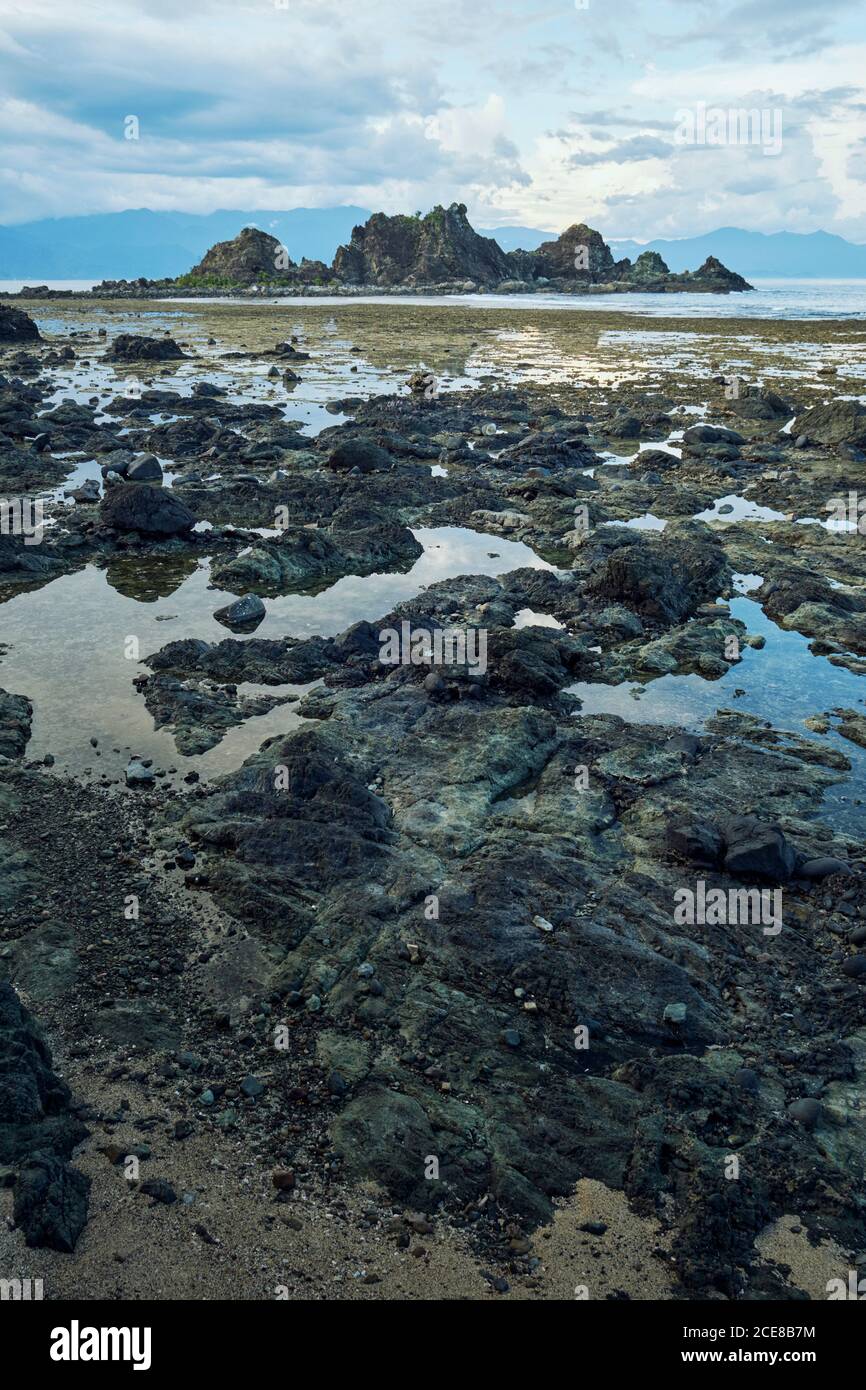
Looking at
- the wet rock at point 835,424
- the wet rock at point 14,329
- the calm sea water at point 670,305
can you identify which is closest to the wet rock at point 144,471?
the wet rock at point 835,424

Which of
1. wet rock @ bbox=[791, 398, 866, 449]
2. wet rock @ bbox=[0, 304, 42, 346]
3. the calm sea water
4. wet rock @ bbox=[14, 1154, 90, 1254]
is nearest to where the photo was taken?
wet rock @ bbox=[14, 1154, 90, 1254]

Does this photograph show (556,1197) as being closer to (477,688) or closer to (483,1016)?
(483,1016)

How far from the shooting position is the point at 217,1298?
5449mm

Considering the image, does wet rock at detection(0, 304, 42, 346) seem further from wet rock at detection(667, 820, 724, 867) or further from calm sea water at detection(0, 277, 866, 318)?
wet rock at detection(667, 820, 724, 867)

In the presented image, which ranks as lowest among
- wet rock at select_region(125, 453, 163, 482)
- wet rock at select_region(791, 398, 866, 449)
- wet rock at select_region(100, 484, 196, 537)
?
wet rock at select_region(100, 484, 196, 537)

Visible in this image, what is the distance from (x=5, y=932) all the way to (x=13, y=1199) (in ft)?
10.1

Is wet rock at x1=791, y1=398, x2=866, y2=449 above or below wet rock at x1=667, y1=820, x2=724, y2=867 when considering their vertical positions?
above

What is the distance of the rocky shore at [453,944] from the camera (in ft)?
19.6

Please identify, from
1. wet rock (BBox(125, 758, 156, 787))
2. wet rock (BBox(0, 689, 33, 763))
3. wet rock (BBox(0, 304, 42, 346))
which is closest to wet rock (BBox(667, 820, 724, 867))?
wet rock (BBox(125, 758, 156, 787))

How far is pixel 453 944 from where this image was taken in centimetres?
839

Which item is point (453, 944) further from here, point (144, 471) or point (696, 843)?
point (144, 471)

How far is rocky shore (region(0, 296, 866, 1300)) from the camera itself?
5.98 meters

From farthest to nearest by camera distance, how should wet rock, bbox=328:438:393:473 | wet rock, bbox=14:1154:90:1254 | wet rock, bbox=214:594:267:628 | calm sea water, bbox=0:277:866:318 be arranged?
calm sea water, bbox=0:277:866:318 → wet rock, bbox=328:438:393:473 → wet rock, bbox=214:594:267:628 → wet rock, bbox=14:1154:90:1254

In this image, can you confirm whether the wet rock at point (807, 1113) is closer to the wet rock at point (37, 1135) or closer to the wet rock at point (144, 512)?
the wet rock at point (37, 1135)
